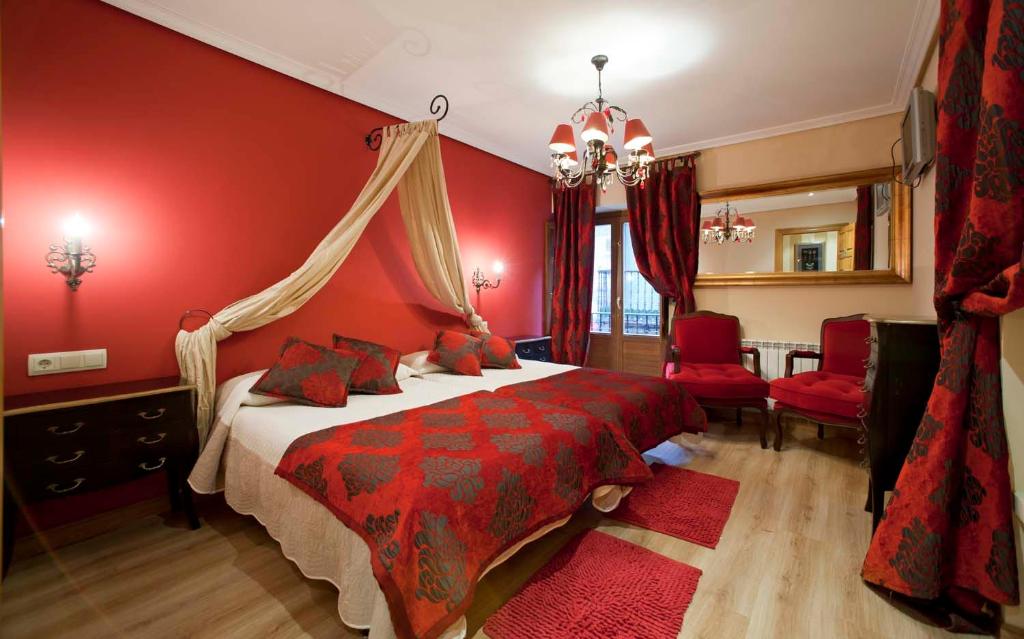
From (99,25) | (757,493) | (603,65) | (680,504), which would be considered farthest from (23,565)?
(603,65)

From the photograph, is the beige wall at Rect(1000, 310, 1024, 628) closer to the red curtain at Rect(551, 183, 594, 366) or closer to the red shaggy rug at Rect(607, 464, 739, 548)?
the red shaggy rug at Rect(607, 464, 739, 548)

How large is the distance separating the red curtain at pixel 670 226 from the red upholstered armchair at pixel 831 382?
1225mm

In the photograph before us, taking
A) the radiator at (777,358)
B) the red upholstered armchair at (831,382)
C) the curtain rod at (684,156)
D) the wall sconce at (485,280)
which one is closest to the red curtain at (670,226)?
the curtain rod at (684,156)

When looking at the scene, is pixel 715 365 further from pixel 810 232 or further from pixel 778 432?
pixel 810 232

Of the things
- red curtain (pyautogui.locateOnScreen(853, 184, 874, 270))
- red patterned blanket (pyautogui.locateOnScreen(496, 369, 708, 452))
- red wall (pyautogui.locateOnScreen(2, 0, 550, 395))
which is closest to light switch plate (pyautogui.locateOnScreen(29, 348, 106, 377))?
red wall (pyautogui.locateOnScreen(2, 0, 550, 395))

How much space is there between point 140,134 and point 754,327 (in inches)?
191

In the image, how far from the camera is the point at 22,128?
240cm

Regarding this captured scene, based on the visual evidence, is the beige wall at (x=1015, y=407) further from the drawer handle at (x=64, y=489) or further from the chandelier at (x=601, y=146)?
the drawer handle at (x=64, y=489)

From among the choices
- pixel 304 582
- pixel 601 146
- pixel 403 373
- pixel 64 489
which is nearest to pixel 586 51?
pixel 601 146

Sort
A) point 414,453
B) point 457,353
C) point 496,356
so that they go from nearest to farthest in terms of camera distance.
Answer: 1. point 414,453
2. point 457,353
3. point 496,356

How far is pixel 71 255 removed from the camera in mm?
2490

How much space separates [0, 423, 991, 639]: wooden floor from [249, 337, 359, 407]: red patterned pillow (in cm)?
72

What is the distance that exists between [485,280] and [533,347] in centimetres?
86

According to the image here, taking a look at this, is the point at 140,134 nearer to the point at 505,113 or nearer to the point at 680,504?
the point at 505,113
